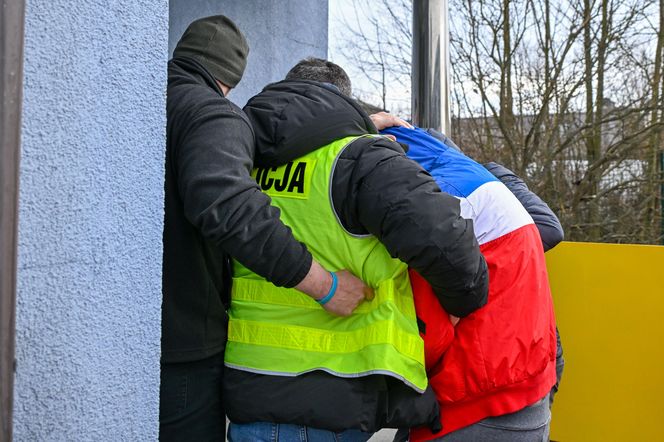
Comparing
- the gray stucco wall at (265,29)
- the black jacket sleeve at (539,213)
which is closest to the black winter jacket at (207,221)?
the black jacket sleeve at (539,213)

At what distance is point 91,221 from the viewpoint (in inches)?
58.6

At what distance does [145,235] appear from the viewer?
161 centimetres

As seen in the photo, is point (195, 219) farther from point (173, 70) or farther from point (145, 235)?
point (173, 70)

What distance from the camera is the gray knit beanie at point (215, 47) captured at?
2045 mm

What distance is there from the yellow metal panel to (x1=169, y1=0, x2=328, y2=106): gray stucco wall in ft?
7.65

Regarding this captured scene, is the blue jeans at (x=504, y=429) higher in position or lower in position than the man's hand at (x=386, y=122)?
lower

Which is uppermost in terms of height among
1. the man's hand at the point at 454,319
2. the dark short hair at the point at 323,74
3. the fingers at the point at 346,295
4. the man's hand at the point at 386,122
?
the dark short hair at the point at 323,74

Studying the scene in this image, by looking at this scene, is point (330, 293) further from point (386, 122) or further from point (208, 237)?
point (386, 122)

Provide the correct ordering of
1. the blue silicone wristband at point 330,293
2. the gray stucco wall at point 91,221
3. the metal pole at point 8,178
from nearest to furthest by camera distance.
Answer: the metal pole at point 8,178 → the gray stucco wall at point 91,221 → the blue silicone wristband at point 330,293

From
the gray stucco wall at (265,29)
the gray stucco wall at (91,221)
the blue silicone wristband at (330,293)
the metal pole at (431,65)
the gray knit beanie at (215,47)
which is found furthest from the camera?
the gray stucco wall at (265,29)

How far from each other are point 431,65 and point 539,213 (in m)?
2.47

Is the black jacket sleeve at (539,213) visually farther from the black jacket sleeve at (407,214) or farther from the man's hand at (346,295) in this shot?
the man's hand at (346,295)

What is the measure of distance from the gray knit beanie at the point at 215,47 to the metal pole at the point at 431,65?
8.98ft

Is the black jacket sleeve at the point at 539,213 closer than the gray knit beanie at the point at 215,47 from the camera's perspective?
No
